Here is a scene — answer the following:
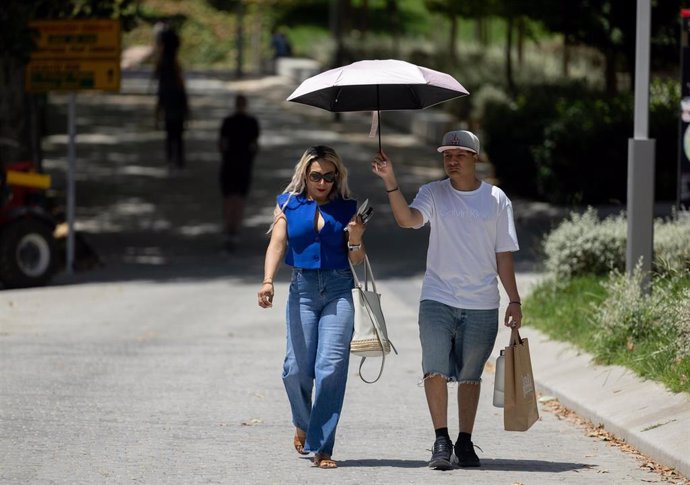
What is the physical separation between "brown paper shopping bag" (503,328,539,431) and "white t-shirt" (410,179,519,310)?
0.27 metres

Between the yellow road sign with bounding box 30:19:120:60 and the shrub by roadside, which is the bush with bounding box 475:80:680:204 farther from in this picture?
the shrub by roadside

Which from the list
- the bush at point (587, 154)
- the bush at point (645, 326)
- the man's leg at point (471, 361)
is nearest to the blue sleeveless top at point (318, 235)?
the man's leg at point (471, 361)

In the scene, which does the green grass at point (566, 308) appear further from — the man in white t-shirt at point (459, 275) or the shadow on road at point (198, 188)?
the shadow on road at point (198, 188)

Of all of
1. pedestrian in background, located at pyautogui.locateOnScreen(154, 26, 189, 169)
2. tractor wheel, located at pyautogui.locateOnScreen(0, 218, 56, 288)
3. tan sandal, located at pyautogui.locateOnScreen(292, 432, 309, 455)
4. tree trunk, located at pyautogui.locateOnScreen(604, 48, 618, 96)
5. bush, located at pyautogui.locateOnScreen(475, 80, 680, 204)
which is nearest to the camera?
tan sandal, located at pyautogui.locateOnScreen(292, 432, 309, 455)

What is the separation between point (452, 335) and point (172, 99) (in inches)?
814

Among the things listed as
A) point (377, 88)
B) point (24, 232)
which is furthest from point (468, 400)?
point (24, 232)

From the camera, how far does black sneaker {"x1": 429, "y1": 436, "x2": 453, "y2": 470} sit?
752 cm

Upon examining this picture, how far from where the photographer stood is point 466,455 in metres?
7.66

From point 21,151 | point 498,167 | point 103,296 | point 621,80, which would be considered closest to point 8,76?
point 21,151

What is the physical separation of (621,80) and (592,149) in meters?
14.0

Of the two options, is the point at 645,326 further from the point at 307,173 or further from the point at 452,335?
the point at 307,173

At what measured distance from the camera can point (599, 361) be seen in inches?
406

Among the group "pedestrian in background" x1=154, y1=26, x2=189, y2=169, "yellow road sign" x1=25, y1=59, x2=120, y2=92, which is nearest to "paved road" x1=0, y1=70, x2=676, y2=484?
"pedestrian in background" x1=154, y1=26, x2=189, y2=169

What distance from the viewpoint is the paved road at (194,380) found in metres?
7.67
